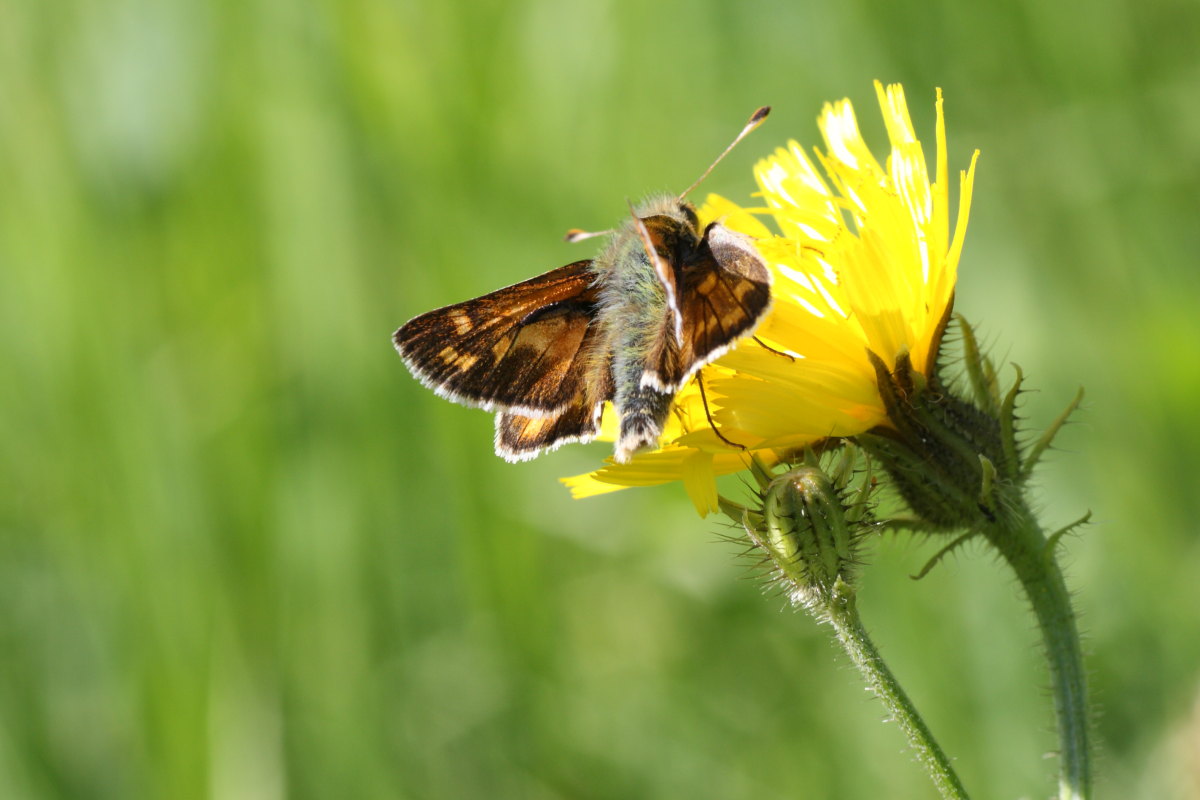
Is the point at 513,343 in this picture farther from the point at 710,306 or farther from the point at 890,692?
the point at 890,692

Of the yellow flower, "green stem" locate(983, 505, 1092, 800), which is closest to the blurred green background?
"green stem" locate(983, 505, 1092, 800)

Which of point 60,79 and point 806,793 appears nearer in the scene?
point 806,793

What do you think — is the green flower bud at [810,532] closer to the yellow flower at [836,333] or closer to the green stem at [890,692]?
the green stem at [890,692]

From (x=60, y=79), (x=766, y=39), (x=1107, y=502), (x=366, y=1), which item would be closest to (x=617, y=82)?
(x=766, y=39)

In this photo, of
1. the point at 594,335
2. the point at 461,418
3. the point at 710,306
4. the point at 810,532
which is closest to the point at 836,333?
the point at 710,306

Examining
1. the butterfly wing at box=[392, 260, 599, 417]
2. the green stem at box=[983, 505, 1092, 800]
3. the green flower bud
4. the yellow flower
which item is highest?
the butterfly wing at box=[392, 260, 599, 417]

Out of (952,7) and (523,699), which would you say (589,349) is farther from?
(952,7)

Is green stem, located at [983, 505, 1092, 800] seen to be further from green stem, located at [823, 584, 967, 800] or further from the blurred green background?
the blurred green background
